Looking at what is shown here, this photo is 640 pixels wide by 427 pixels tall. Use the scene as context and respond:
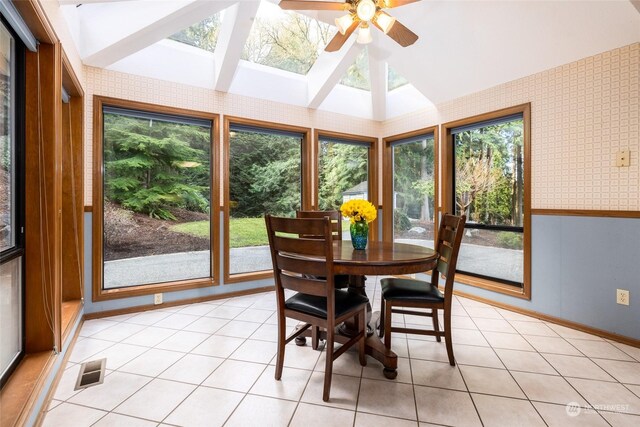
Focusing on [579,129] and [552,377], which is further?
[579,129]

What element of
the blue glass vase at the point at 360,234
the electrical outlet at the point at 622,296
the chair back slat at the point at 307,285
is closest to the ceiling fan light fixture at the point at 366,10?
the blue glass vase at the point at 360,234

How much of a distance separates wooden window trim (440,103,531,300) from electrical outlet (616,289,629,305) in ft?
2.15

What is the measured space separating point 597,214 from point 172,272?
4145 mm

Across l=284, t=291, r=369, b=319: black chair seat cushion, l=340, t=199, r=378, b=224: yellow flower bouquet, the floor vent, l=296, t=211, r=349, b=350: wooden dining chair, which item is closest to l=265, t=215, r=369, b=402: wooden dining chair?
l=284, t=291, r=369, b=319: black chair seat cushion

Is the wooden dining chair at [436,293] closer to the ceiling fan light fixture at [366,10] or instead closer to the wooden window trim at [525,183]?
the wooden window trim at [525,183]

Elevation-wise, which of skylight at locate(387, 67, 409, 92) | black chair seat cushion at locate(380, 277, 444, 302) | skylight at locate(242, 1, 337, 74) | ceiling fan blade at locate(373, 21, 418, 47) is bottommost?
black chair seat cushion at locate(380, 277, 444, 302)

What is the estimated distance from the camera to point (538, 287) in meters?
2.99

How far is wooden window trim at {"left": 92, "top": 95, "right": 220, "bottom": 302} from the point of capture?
2.90m

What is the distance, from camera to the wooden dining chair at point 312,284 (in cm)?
173

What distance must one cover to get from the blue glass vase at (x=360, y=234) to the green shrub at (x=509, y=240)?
77.3 inches

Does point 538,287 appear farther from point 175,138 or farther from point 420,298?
point 175,138

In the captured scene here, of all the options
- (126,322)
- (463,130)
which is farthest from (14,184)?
(463,130)

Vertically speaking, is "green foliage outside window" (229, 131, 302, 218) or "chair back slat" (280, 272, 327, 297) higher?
"green foliage outside window" (229, 131, 302, 218)

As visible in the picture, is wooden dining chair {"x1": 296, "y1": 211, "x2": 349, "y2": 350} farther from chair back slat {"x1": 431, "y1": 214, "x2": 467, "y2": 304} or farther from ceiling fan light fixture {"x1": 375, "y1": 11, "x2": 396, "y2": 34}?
ceiling fan light fixture {"x1": 375, "y1": 11, "x2": 396, "y2": 34}
